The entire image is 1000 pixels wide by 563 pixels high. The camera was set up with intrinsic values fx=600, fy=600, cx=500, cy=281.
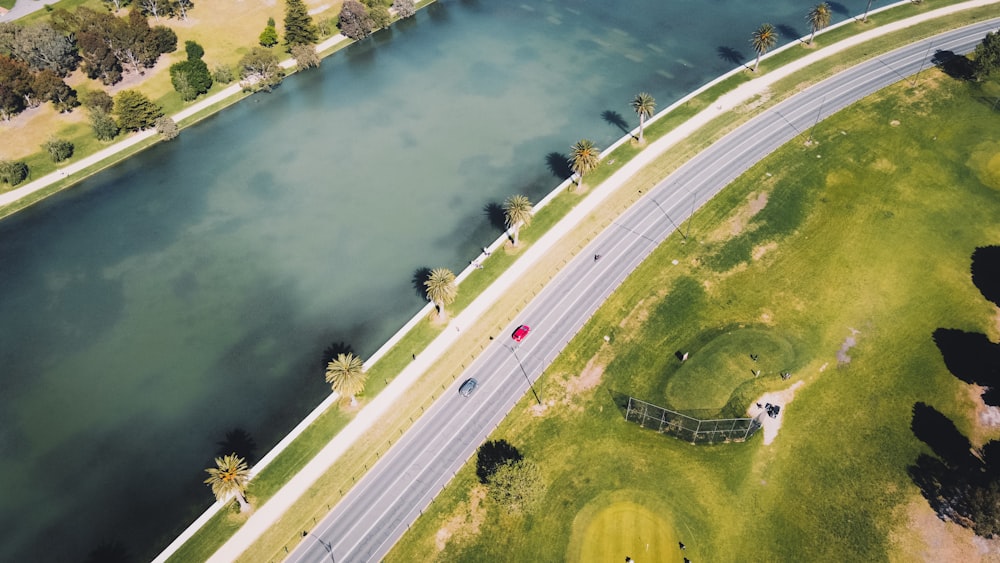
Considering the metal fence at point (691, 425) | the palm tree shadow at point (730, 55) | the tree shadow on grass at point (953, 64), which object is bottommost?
the metal fence at point (691, 425)

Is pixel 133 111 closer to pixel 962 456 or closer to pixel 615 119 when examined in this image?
pixel 615 119

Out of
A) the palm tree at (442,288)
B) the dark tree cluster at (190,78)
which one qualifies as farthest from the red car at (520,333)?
the dark tree cluster at (190,78)

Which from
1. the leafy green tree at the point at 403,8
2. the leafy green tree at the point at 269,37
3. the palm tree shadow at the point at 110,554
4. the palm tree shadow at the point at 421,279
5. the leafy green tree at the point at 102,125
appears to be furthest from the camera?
the leafy green tree at the point at 403,8

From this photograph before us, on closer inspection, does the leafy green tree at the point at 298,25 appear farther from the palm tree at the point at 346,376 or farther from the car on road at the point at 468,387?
the car on road at the point at 468,387

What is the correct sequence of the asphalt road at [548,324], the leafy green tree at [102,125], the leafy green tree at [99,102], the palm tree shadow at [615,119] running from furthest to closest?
the leafy green tree at [99,102] < the leafy green tree at [102,125] < the palm tree shadow at [615,119] < the asphalt road at [548,324]

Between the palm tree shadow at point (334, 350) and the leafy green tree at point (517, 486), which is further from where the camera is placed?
the palm tree shadow at point (334, 350)

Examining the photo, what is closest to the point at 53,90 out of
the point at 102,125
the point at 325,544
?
the point at 102,125

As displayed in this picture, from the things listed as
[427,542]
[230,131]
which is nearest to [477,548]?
[427,542]

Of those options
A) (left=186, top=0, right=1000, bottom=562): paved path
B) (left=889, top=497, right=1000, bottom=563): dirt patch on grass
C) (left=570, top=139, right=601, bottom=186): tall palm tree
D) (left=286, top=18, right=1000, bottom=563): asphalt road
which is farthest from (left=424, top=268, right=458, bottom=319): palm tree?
(left=889, top=497, right=1000, bottom=563): dirt patch on grass
